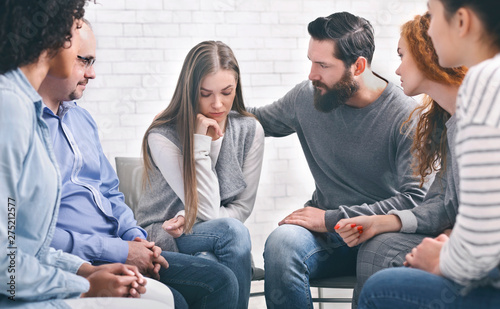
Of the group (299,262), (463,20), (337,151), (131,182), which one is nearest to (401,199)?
(337,151)

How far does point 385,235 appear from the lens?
65.2 inches

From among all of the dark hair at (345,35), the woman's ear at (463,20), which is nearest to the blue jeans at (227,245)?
the dark hair at (345,35)

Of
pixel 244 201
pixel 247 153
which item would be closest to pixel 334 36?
pixel 247 153

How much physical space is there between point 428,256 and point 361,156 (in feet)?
2.81

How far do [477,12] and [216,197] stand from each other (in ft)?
3.74

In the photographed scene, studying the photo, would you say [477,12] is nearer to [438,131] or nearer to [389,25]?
[438,131]

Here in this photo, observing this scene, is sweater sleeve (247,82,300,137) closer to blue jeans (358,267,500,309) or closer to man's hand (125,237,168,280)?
man's hand (125,237,168,280)

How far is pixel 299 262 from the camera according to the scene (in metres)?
1.74

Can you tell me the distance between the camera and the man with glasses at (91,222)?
148 cm

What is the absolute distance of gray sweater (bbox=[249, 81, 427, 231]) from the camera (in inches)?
70.9

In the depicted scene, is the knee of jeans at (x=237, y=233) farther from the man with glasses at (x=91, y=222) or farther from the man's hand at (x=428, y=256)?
the man's hand at (x=428, y=256)

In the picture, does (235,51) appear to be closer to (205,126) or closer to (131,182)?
(131,182)

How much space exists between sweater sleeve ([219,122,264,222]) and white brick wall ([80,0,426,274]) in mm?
1438

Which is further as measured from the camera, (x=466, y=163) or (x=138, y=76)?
(x=138, y=76)
